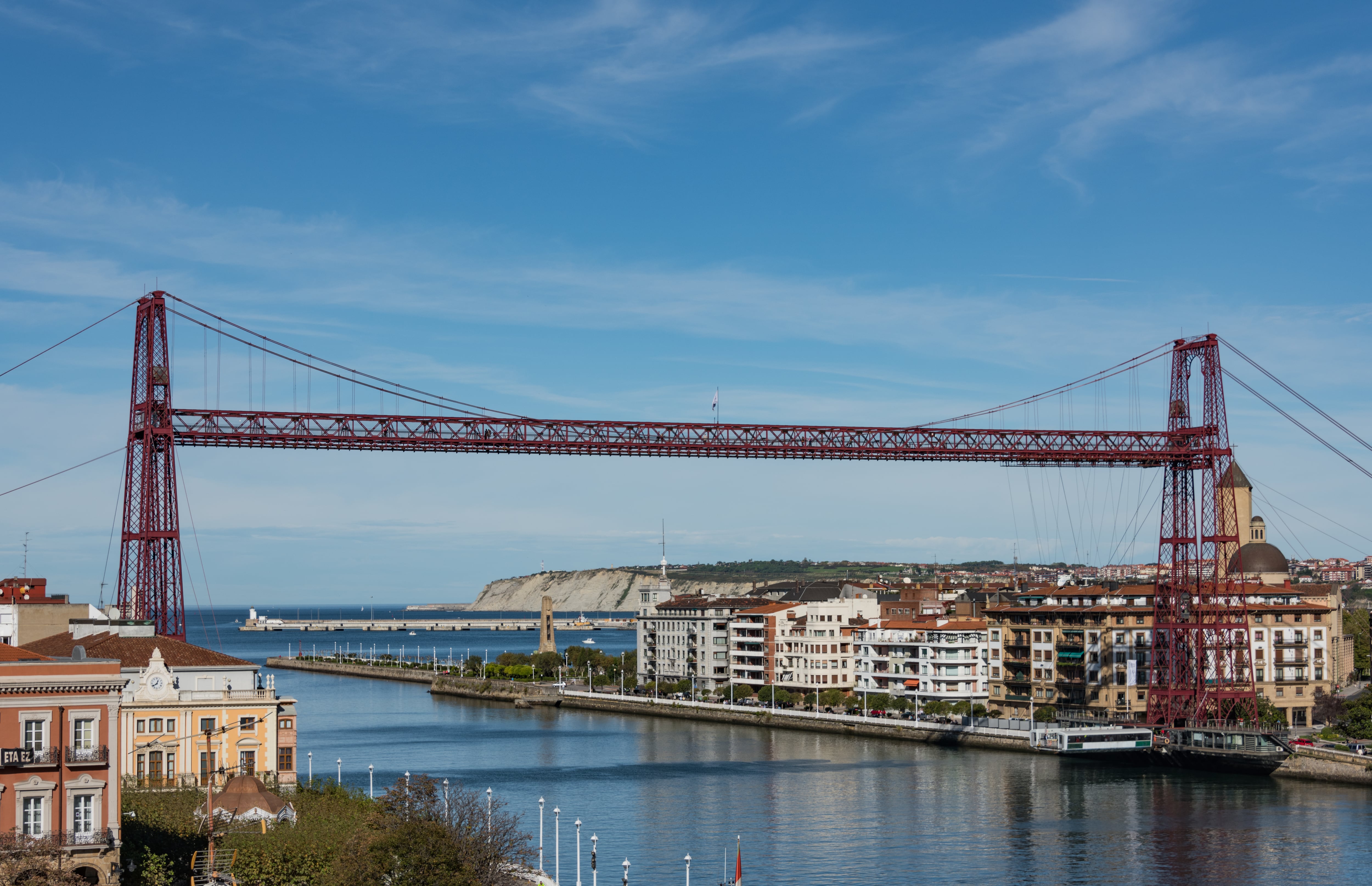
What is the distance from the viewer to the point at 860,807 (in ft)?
148

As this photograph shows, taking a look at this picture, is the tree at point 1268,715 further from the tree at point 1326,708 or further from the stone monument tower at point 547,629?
the stone monument tower at point 547,629

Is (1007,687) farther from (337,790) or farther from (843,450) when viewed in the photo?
(337,790)

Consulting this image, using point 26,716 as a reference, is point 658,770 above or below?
below

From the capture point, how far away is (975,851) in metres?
37.9

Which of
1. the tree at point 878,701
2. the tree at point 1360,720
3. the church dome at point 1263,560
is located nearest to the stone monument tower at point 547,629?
the tree at point 878,701

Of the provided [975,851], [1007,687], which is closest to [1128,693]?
[1007,687]

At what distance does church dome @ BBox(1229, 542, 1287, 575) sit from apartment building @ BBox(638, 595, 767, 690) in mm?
26378

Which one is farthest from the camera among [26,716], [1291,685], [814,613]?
[814,613]

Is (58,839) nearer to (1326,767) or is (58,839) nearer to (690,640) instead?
(1326,767)

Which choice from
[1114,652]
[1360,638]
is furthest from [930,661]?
[1360,638]

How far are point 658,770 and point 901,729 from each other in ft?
52.7

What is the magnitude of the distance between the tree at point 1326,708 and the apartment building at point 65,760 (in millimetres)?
52844

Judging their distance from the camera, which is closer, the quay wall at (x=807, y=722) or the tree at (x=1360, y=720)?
the tree at (x=1360, y=720)

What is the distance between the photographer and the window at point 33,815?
73.5ft
